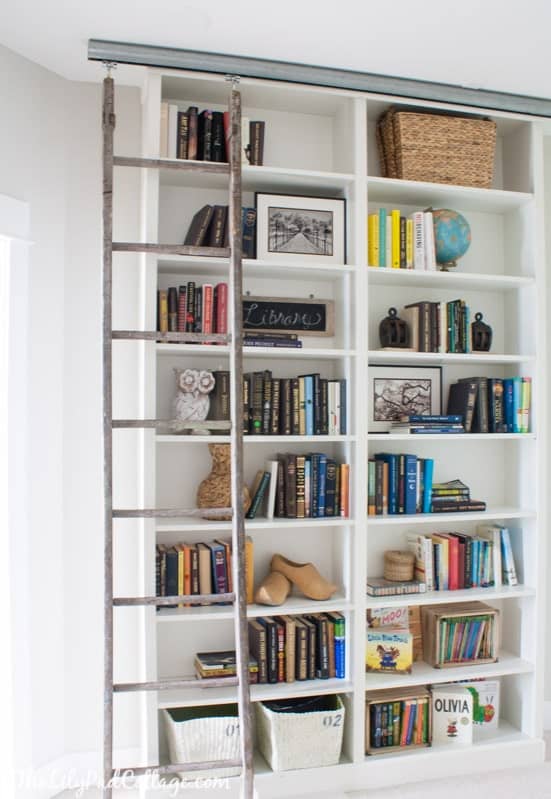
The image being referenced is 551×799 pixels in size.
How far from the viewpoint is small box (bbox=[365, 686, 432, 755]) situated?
9.52 ft

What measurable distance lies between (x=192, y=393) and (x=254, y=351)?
0.28 metres

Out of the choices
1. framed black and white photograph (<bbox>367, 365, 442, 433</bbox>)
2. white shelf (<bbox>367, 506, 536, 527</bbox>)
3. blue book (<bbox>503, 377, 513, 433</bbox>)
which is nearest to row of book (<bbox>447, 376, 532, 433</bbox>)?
blue book (<bbox>503, 377, 513, 433</bbox>)

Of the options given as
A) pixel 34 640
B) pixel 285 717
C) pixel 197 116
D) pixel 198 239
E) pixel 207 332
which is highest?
pixel 197 116

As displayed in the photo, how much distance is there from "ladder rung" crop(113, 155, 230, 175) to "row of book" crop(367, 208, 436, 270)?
65cm

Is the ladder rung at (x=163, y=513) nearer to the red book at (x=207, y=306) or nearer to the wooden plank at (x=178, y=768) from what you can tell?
the red book at (x=207, y=306)

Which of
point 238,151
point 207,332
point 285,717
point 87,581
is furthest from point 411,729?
point 238,151

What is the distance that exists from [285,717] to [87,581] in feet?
2.92

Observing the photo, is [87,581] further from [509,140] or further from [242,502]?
[509,140]

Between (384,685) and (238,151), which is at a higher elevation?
(238,151)

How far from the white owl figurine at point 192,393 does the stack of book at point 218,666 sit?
35.3 inches

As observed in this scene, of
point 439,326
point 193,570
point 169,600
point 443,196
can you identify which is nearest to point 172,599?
point 169,600

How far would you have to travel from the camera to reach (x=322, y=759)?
9.14 ft

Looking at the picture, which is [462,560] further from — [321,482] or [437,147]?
[437,147]

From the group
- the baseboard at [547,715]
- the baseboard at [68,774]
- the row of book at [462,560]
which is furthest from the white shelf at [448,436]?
the baseboard at [68,774]
